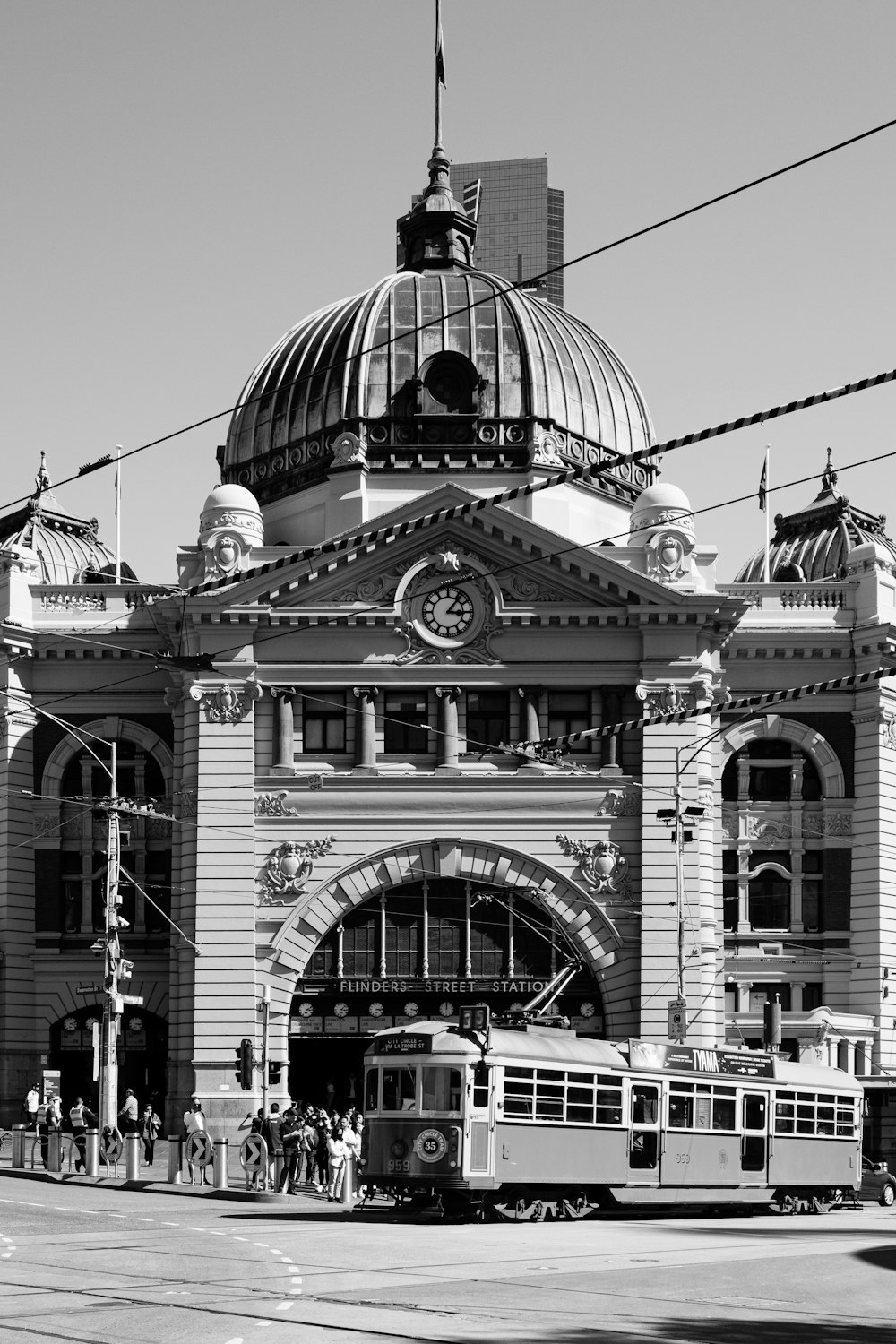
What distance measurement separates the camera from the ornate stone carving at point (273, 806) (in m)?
64.2

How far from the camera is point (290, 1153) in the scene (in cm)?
4844

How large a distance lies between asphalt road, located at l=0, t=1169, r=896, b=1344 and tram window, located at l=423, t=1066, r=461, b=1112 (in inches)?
87.3

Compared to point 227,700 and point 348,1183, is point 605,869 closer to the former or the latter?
point 227,700

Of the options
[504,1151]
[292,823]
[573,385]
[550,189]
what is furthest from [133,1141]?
[550,189]

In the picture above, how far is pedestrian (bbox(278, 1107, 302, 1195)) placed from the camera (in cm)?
4744

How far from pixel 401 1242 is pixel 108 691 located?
3820 centimetres

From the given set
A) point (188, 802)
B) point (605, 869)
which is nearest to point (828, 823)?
point (605, 869)

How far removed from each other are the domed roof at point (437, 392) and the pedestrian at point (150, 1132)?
75.2 ft

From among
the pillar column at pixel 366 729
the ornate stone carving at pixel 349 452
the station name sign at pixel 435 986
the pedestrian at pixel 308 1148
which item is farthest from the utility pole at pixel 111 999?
the ornate stone carving at pixel 349 452

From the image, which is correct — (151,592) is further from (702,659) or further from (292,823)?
(702,659)

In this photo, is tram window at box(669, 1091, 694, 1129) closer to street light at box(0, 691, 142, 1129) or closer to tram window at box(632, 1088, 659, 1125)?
tram window at box(632, 1088, 659, 1125)

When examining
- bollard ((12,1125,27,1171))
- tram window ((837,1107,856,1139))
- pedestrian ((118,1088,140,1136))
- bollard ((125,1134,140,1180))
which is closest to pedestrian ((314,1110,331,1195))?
bollard ((125,1134,140,1180))

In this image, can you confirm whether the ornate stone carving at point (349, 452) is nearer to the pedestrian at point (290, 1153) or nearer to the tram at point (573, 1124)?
the pedestrian at point (290, 1153)

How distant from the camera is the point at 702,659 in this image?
65.4 metres
